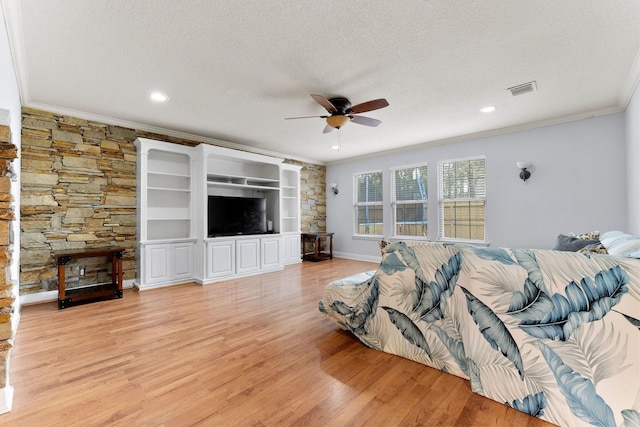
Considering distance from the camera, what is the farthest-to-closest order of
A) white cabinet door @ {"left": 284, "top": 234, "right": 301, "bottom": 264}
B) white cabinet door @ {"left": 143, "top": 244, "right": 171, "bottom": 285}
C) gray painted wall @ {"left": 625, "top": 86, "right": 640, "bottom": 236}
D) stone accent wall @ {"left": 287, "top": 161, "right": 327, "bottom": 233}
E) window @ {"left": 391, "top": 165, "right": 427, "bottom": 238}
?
stone accent wall @ {"left": 287, "top": 161, "right": 327, "bottom": 233} → white cabinet door @ {"left": 284, "top": 234, "right": 301, "bottom": 264} → window @ {"left": 391, "top": 165, "right": 427, "bottom": 238} → white cabinet door @ {"left": 143, "top": 244, "right": 171, "bottom": 285} → gray painted wall @ {"left": 625, "top": 86, "right": 640, "bottom": 236}

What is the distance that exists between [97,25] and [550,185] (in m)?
6.14

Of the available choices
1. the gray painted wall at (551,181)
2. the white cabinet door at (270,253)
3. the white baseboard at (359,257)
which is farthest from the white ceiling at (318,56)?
the white baseboard at (359,257)

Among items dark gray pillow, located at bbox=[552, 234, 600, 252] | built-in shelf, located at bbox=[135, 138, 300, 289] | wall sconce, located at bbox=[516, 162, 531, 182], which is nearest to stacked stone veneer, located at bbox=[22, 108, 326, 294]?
built-in shelf, located at bbox=[135, 138, 300, 289]

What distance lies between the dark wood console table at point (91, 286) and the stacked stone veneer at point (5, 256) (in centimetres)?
238

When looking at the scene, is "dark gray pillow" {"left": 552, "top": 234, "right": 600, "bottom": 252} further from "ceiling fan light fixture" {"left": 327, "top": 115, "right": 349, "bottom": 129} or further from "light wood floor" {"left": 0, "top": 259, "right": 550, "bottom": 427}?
"ceiling fan light fixture" {"left": 327, "top": 115, "right": 349, "bottom": 129}

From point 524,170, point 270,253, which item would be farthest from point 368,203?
point 524,170

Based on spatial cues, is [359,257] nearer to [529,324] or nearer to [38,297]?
[529,324]

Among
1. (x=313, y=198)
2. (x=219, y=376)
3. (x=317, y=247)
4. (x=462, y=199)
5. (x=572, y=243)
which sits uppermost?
(x=313, y=198)

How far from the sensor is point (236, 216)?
5.50 m

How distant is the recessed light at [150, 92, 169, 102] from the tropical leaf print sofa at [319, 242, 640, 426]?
3.36m

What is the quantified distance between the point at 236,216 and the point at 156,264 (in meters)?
1.60

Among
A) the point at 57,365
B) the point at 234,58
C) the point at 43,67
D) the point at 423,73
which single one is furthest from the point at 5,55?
the point at 423,73

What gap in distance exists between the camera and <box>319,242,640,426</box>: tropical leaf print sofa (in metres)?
1.42

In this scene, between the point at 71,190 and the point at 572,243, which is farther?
the point at 71,190
